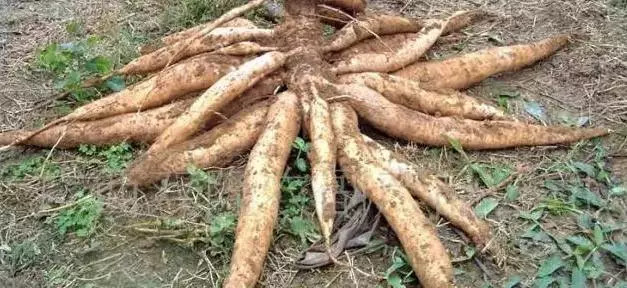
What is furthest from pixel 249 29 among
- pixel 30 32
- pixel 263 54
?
pixel 30 32

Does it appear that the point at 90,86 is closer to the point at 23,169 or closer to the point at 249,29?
the point at 23,169

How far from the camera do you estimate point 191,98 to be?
251cm

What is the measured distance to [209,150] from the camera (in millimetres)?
2268

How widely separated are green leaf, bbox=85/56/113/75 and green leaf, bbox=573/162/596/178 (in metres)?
1.75

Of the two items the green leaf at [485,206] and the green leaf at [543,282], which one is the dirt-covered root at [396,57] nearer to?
the green leaf at [485,206]

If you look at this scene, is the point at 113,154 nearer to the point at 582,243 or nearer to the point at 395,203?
the point at 395,203

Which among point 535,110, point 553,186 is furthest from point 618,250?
point 535,110

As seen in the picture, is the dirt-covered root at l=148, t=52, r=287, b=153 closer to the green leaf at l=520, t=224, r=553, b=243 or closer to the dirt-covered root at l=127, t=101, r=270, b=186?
the dirt-covered root at l=127, t=101, r=270, b=186

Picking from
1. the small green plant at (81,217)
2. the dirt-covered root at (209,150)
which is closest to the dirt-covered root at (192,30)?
the dirt-covered root at (209,150)

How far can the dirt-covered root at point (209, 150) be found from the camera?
2.21m

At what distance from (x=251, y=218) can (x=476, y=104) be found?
96 cm

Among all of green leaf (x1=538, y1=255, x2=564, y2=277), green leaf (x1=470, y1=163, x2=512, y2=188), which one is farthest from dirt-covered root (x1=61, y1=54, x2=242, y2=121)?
green leaf (x1=538, y1=255, x2=564, y2=277)

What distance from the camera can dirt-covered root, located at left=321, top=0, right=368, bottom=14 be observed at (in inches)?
106

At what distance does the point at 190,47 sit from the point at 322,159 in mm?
768
